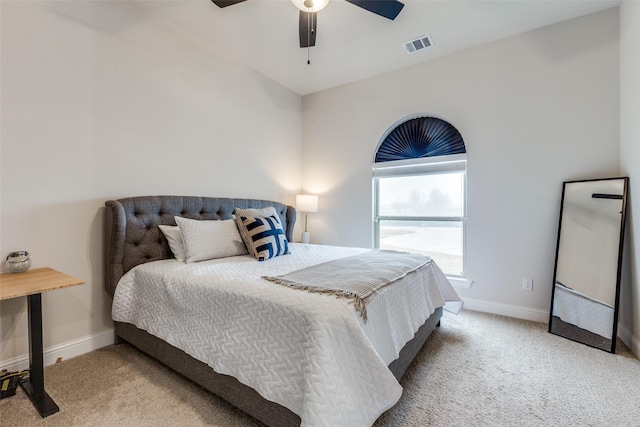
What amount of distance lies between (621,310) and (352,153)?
3.01 meters

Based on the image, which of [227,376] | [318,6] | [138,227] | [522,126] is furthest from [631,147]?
[138,227]

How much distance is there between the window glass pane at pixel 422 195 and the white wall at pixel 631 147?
50.1 inches

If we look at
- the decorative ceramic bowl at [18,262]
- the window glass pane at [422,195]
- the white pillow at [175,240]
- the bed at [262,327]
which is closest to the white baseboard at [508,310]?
the bed at [262,327]

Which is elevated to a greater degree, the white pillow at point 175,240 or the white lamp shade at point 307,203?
the white lamp shade at point 307,203

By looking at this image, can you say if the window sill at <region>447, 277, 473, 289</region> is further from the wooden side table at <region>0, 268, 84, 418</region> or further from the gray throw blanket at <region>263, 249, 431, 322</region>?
the wooden side table at <region>0, 268, 84, 418</region>

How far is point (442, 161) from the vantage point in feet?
10.5

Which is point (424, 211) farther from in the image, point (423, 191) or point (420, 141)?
point (420, 141)

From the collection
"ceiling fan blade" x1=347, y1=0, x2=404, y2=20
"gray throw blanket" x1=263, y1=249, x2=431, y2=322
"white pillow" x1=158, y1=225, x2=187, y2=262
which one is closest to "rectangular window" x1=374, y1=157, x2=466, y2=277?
"gray throw blanket" x1=263, y1=249, x2=431, y2=322

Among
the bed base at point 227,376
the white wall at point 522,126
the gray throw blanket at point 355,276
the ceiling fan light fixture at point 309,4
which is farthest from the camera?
the white wall at point 522,126

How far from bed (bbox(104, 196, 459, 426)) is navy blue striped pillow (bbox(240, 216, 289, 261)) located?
4.0 inches

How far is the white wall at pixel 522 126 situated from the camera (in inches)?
97.8

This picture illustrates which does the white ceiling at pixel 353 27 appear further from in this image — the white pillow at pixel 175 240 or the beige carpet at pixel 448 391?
the beige carpet at pixel 448 391

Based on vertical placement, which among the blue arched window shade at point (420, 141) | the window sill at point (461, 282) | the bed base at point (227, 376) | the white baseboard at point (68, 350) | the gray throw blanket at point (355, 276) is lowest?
the white baseboard at point (68, 350)

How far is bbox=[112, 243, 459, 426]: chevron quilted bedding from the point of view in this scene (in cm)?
109
